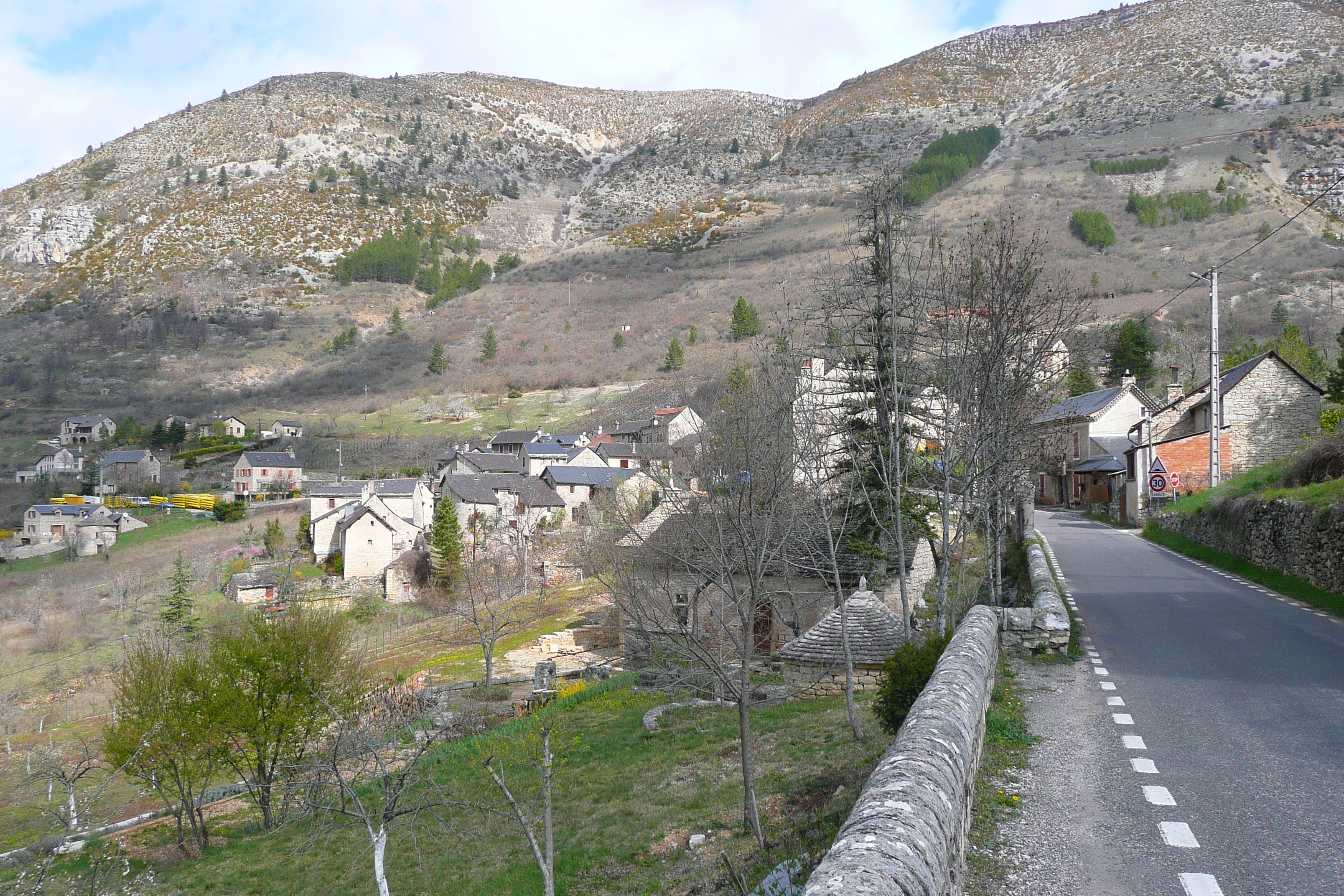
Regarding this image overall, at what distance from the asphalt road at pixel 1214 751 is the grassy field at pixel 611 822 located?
2.24 m

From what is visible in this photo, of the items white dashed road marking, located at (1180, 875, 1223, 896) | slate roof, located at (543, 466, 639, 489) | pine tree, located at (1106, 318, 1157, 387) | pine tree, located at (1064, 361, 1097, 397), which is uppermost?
pine tree, located at (1106, 318, 1157, 387)

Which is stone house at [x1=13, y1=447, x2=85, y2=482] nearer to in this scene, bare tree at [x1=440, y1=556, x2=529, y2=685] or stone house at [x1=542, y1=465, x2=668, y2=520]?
stone house at [x1=542, y1=465, x2=668, y2=520]

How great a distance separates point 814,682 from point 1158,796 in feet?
35.6

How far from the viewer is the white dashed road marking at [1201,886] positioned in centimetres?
411

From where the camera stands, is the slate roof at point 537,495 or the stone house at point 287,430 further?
the stone house at point 287,430

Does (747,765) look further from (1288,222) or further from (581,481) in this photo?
(581,481)

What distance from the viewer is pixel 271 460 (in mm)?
79125

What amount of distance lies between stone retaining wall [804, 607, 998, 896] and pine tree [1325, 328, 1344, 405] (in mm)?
34989

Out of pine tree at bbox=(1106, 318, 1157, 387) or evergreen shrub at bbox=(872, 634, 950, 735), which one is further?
pine tree at bbox=(1106, 318, 1157, 387)

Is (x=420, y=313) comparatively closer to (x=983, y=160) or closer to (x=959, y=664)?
(x=983, y=160)

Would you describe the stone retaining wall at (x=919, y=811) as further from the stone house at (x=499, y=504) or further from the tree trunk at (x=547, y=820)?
the stone house at (x=499, y=504)

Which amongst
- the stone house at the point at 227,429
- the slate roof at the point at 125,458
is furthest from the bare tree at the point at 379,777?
the stone house at the point at 227,429

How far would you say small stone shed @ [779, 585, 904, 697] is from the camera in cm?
1496

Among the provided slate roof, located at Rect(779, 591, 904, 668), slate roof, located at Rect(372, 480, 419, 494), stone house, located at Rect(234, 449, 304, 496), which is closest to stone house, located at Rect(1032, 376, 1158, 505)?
slate roof, located at Rect(779, 591, 904, 668)
